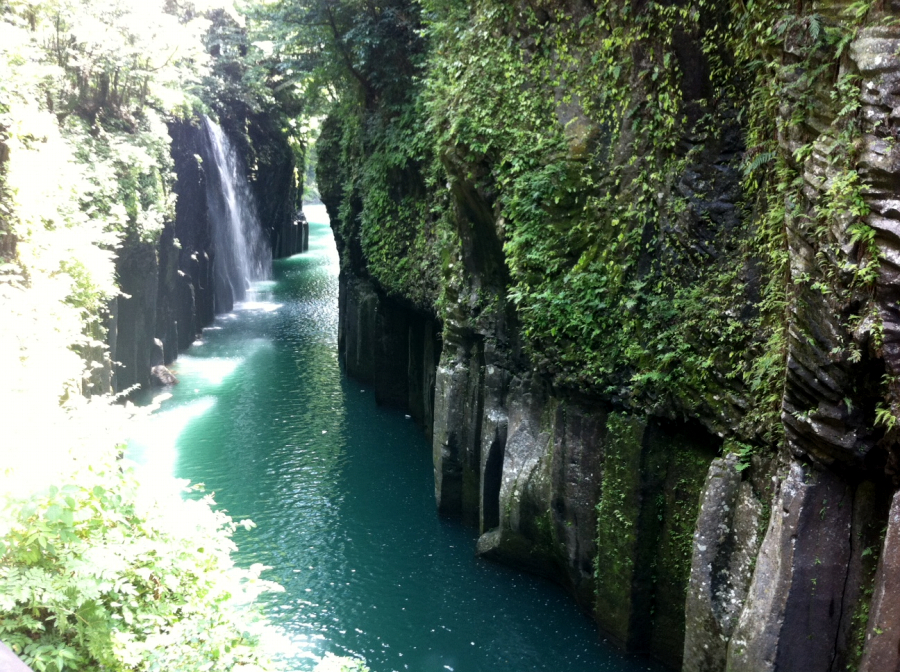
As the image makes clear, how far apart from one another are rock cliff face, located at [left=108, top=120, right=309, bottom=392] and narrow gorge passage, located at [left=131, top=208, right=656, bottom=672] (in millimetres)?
1362

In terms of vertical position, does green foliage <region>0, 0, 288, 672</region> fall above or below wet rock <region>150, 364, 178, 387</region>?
above

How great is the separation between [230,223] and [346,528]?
22.1 metres

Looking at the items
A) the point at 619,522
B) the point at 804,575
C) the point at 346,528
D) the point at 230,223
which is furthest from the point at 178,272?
Answer: the point at 804,575

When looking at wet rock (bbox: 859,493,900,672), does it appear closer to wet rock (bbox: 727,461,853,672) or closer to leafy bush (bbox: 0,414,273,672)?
wet rock (bbox: 727,461,853,672)

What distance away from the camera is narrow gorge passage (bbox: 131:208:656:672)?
1106cm

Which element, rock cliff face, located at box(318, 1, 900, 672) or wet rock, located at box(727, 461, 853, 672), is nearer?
rock cliff face, located at box(318, 1, 900, 672)

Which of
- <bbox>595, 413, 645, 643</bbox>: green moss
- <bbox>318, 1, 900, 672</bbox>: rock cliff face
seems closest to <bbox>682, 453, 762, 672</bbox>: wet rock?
<bbox>318, 1, 900, 672</bbox>: rock cliff face

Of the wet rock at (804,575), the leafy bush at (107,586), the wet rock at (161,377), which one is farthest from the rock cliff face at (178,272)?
the wet rock at (804,575)

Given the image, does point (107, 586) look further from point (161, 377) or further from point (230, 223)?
point (230, 223)

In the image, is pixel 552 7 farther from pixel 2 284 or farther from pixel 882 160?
pixel 2 284

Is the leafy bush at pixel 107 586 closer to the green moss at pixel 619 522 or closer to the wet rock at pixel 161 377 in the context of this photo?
the green moss at pixel 619 522

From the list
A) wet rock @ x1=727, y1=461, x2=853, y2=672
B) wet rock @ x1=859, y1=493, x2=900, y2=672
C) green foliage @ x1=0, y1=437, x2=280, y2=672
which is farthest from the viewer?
wet rock @ x1=727, y1=461, x2=853, y2=672

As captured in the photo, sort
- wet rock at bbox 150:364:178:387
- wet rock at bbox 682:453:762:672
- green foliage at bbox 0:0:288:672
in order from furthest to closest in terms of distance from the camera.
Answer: wet rock at bbox 150:364:178:387 < wet rock at bbox 682:453:762:672 < green foliage at bbox 0:0:288:672

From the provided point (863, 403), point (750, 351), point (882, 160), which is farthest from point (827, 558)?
point (882, 160)
